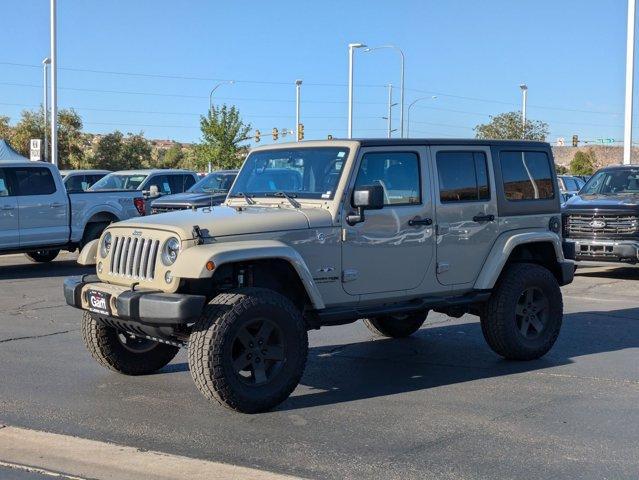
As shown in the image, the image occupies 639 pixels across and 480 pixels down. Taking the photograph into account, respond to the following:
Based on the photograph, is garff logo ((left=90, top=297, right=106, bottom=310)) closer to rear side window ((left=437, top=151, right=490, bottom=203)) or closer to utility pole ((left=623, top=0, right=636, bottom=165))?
rear side window ((left=437, top=151, right=490, bottom=203))

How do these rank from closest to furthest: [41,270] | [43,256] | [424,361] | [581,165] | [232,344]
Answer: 1. [232,344]
2. [424,361]
3. [41,270]
4. [43,256]
5. [581,165]

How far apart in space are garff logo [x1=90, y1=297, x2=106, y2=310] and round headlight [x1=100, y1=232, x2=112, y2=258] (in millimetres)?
486

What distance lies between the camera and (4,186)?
1538cm

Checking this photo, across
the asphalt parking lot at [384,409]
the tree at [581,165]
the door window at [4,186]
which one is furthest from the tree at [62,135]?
the asphalt parking lot at [384,409]

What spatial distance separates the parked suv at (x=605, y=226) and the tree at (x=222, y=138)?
3528 cm

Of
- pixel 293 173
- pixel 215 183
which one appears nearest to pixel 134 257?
pixel 293 173

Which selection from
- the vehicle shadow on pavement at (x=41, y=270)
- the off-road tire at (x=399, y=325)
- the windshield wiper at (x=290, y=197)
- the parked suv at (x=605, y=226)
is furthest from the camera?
the vehicle shadow on pavement at (x=41, y=270)

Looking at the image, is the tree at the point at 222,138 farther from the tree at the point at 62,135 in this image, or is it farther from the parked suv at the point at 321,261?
the parked suv at the point at 321,261

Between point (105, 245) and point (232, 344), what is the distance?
160 cm

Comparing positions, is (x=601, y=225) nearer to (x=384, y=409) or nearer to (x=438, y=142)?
(x=438, y=142)

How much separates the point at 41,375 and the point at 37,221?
8572 millimetres

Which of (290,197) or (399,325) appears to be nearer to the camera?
(290,197)

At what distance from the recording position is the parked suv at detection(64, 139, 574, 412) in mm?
6328

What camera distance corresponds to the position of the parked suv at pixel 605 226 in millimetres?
14626
